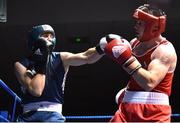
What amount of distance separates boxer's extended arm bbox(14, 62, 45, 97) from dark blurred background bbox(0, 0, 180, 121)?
7.59ft

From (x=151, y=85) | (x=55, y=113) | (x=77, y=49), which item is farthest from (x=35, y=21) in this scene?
(x=151, y=85)

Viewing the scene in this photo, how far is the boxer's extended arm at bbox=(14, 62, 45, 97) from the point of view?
8.51 feet

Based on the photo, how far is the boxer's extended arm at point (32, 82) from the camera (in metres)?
2.59

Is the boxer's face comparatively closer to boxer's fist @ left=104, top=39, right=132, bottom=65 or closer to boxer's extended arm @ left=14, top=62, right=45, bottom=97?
boxer's extended arm @ left=14, top=62, right=45, bottom=97

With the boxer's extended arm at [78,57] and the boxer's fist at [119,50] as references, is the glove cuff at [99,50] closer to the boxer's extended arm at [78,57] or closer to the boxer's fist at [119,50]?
the boxer's extended arm at [78,57]

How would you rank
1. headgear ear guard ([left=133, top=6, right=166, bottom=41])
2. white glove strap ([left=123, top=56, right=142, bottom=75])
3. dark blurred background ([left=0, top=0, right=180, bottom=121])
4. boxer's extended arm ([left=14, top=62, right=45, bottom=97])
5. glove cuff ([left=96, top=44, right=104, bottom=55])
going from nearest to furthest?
white glove strap ([left=123, top=56, right=142, bottom=75]) → headgear ear guard ([left=133, top=6, right=166, bottom=41]) → boxer's extended arm ([left=14, top=62, right=45, bottom=97]) → glove cuff ([left=96, top=44, right=104, bottom=55]) → dark blurred background ([left=0, top=0, right=180, bottom=121])

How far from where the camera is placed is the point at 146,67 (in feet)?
7.81

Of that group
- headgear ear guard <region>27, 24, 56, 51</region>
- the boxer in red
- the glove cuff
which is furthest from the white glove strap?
headgear ear guard <region>27, 24, 56, 51</region>

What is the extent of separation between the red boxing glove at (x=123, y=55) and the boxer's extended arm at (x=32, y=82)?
1.57 ft

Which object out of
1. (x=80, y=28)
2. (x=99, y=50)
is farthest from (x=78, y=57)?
(x=80, y=28)

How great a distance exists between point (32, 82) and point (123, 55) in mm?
610

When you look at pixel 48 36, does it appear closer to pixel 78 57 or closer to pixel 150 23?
pixel 78 57

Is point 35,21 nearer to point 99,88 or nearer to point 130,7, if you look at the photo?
point 130,7

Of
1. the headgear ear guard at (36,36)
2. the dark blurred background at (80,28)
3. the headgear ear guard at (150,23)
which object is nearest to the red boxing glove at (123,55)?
the headgear ear guard at (150,23)
